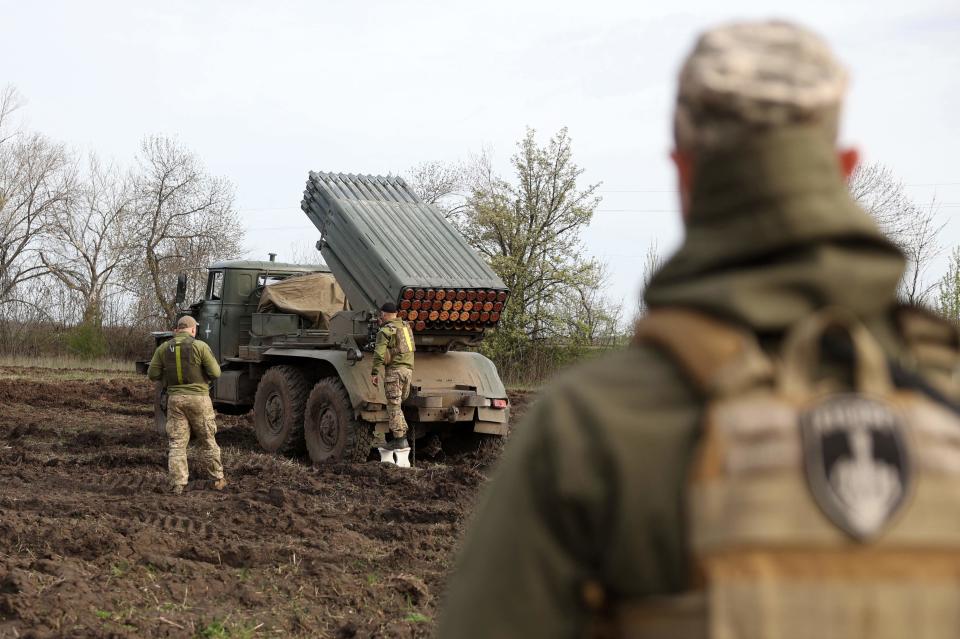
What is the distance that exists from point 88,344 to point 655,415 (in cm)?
3602

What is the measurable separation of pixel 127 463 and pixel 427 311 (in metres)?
3.63

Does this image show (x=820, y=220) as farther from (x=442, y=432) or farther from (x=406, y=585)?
(x=442, y=432)

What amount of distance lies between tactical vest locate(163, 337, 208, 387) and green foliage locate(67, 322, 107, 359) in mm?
26269

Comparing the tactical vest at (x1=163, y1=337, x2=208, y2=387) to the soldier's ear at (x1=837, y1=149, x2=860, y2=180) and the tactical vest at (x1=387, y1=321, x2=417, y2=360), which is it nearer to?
the tactical vest at (x1=387, y1=321, x2=417, y2=360)

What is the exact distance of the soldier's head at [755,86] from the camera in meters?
1.46

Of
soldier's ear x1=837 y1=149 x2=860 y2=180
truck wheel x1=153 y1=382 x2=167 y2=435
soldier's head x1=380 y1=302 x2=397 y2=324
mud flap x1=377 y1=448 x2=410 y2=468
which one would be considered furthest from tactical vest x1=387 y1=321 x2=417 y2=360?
soldier's ear x1=837 y1=149 x2=860 y2=180

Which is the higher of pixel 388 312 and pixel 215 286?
pixel 215 286

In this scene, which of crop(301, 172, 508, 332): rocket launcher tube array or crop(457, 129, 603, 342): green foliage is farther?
crop(457, 129, 603, 342): green foliage

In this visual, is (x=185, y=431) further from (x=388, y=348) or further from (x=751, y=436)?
(x=751, y=436)

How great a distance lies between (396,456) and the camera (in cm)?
1162

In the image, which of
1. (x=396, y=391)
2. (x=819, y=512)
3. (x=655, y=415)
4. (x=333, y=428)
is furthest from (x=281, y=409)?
(x=819, y=512)

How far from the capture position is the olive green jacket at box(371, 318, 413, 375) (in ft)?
36.4

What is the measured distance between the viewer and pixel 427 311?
11.7 metres

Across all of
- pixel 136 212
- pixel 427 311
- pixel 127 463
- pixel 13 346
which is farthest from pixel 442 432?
pixel 136 212
